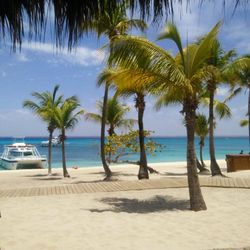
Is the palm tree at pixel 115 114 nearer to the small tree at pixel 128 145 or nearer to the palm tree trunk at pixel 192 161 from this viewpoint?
the small tree at pixel 128 145

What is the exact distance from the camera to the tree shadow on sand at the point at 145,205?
9281 mm

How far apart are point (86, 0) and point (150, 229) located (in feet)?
19.3

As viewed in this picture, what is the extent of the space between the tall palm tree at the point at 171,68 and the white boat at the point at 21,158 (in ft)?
102

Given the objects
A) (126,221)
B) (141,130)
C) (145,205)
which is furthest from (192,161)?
(141,130)

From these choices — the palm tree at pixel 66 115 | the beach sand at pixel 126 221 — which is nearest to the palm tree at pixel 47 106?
the palm tree at pixel 66 115

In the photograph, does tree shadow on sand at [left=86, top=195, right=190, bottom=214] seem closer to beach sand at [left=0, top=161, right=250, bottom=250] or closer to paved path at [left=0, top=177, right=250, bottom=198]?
beach sand at [left=0, top=161, right=250, bottom=250]

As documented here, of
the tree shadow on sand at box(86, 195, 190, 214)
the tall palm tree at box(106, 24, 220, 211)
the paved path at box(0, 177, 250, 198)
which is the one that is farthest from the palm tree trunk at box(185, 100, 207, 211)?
the paved path at box(0, 177, 250, 198)

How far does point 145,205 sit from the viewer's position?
9945 mm

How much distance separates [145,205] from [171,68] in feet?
12.2

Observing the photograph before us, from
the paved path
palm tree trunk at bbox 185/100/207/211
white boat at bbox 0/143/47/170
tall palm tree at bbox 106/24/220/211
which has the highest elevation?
tall palm tree at bbox 106/24/220/211

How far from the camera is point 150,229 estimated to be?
732 centimetres

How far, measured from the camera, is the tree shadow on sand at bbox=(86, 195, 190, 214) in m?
9.28

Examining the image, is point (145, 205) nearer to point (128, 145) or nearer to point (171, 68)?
point (171, 68)

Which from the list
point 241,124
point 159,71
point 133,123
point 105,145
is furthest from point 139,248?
point 241,124
